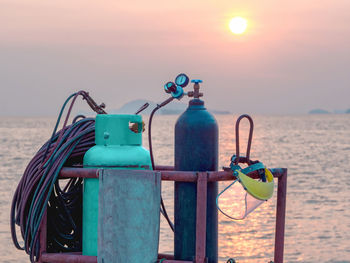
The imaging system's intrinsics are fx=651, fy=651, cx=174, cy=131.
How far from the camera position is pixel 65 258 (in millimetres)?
5184

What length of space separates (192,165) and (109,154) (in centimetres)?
65

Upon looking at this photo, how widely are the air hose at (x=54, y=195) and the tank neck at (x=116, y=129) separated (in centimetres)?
29

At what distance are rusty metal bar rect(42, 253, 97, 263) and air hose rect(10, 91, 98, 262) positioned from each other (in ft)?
0.34

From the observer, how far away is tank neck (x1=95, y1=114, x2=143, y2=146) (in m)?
5.10

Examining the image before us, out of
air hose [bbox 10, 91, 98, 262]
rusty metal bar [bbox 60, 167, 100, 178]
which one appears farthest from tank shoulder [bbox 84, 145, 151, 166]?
air hose [bbox 10, 91, 98, 262]

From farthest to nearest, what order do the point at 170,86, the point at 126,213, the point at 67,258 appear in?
the point at 170,86 < the point at 67,258 < the point at 126,213

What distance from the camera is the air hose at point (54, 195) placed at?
5219 millimetres

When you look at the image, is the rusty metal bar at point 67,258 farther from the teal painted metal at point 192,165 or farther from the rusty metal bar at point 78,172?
the rusty metal bar at point 78,172

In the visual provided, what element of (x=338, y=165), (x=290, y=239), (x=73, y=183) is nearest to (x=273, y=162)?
(x=338, y=165)

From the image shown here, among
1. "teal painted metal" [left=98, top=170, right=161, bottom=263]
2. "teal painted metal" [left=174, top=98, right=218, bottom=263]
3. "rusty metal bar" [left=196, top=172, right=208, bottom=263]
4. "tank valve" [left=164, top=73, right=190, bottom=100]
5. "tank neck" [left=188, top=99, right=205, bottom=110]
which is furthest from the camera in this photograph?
"tank valve" [left=164, top=73, right=190, bottom=100]

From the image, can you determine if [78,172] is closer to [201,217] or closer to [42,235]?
[42,235]

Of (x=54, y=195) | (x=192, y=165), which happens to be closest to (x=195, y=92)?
(x=192, y=165)

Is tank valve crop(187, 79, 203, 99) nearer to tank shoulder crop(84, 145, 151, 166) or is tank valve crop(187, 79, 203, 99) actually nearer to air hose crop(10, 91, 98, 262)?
tank shoulder crop(84, 145, 151, 166)

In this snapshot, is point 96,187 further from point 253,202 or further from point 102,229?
point 253,202
